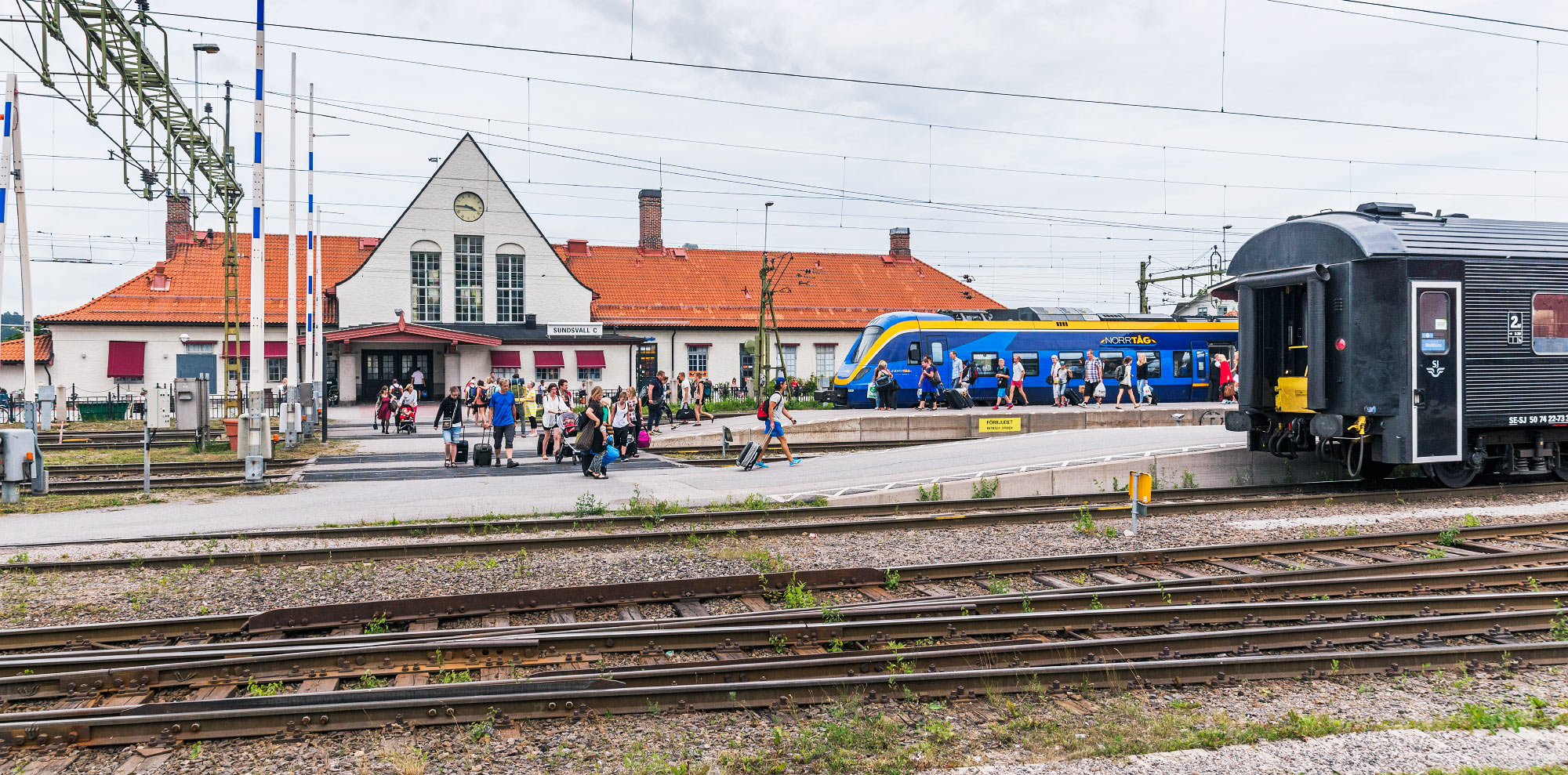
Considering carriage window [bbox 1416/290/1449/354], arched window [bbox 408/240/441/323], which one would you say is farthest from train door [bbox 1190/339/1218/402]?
arched window [bbox 408/240/441/323]

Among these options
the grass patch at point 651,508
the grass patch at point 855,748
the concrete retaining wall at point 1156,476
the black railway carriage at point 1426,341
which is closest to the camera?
the grass patch at point 855,748

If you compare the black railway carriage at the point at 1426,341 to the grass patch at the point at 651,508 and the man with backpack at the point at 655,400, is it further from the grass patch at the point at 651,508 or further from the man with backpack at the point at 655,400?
the man with backpack at the point at 655,400

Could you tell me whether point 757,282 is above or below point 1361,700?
above

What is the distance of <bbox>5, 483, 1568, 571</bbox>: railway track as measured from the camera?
1055 cm

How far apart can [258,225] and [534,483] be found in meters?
9.35

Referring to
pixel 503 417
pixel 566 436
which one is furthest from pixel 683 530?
pixel 566 436

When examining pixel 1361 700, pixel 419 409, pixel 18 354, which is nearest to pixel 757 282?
pixel 419 409

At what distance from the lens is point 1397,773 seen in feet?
17.2

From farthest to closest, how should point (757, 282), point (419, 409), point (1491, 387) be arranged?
point (757, 282), point (419, 409), point (1491, 387)

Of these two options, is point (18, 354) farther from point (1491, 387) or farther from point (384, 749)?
point (1491, 387)

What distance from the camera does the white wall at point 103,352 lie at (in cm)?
4156

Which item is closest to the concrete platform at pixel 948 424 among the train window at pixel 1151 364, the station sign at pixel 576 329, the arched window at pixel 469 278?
the train window at pixel 1151 364

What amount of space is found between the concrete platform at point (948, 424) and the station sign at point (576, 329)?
20.3 m

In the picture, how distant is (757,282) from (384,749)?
48.2 meters
